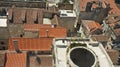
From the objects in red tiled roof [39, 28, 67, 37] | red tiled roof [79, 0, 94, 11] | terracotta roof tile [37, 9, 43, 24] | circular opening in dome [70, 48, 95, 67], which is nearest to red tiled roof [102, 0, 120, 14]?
red tiled roof [79, 0, 94, 11]

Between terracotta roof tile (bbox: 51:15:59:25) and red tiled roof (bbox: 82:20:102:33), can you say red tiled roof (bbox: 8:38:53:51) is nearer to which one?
terracotta roof tile (bbox: 51:15:59:25)

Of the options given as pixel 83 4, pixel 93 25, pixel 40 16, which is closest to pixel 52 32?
pixel 40 16

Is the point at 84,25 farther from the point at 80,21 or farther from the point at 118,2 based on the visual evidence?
the point at 118,2

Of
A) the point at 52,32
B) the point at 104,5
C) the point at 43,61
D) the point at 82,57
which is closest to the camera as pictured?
the point at 82,57

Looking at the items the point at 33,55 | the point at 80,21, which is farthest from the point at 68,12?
the point at 33,55

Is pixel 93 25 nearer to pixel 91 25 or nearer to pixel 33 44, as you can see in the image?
pixel 91 25

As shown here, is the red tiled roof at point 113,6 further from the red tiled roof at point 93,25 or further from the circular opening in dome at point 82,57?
the circular opening in dome at point 82,57
